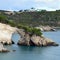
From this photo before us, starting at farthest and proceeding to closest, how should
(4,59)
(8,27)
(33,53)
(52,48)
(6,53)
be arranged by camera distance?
(8,27) < (52,48) < (33,53) < (6,53) < (4,59)

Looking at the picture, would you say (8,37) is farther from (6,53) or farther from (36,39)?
(6,53)

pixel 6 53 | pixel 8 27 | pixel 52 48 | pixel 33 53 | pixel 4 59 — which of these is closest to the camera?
pixel 4 59

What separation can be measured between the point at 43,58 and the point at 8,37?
24.2 metres

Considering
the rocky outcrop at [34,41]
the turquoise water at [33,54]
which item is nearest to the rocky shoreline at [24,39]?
the rocky outcrop at [34,41]

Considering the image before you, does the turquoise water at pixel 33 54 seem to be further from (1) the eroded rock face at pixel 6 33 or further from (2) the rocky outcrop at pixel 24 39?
(1) the eroded rock face at pixel 6 33

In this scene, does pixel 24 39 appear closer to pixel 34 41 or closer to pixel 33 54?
pixel 34 41

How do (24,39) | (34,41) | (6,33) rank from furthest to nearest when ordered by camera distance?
(6,33)
(24,39)
(34,41)

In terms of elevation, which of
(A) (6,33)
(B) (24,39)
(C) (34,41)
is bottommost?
(C) (34,41)

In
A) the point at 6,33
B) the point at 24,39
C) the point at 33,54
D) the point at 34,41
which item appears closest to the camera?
the point at 33,54

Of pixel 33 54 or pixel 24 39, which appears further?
pixel 24 39

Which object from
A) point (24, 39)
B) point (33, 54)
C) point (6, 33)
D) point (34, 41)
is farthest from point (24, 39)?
point (33, 54)

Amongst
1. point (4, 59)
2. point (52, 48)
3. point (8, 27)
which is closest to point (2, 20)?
point (8, 27)

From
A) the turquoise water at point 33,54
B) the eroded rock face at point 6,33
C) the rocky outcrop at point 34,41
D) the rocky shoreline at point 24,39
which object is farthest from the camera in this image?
the eroded rock face at point 6,33

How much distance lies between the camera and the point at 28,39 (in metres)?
95.4
